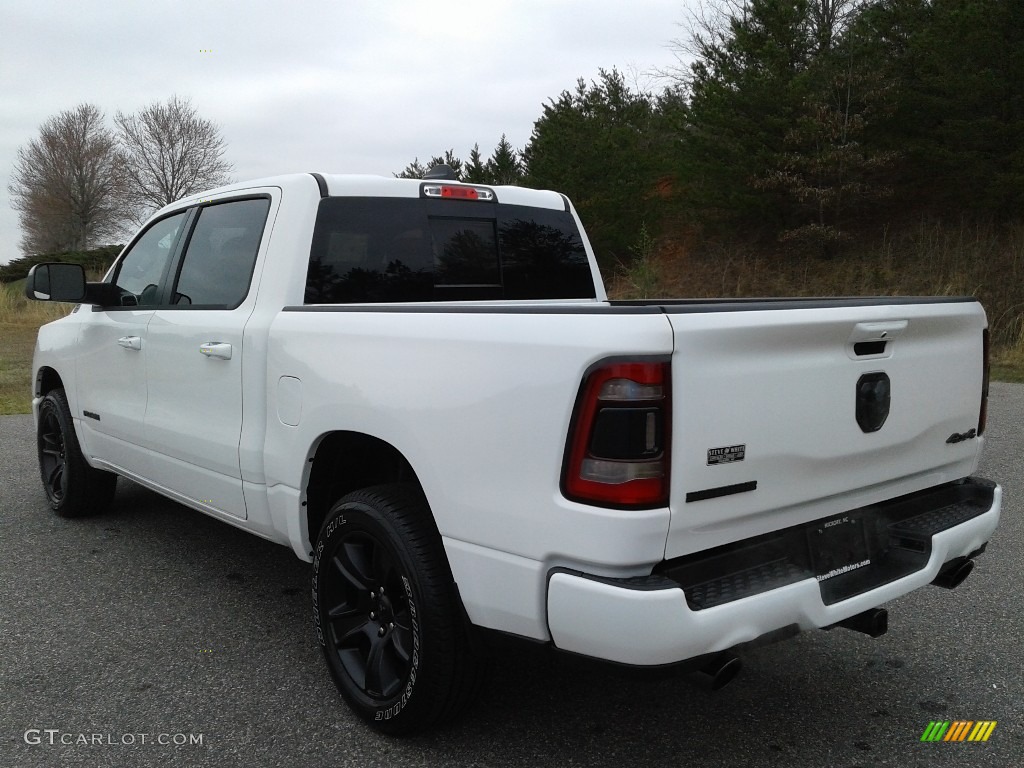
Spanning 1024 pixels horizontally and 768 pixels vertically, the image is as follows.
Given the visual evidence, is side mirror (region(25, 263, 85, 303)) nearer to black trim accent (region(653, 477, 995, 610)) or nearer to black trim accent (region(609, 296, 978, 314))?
black trim accent (region(609, 296, 978, 314))

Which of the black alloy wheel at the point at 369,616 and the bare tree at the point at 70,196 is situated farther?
the bare tree at the point at 70,196

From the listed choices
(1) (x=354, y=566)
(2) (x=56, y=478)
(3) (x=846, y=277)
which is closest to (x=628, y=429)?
(1) (x=354, y=566)

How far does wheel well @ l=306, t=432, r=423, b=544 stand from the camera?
3.20 m

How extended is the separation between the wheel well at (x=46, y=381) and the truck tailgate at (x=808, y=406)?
4598 mm

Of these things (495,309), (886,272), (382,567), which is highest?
(495,309)

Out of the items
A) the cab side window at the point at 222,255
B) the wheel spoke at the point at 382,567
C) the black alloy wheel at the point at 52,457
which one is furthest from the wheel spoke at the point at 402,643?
the black alloy wheel at the point at 52,457

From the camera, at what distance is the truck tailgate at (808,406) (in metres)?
2.23

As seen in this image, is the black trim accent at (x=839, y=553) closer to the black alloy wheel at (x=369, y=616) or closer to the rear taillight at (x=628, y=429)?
the rear taillight at (x=628, y=429)

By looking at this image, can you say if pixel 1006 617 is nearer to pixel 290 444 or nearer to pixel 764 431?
pixel 764 431

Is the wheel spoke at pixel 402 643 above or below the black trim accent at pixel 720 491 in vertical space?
below

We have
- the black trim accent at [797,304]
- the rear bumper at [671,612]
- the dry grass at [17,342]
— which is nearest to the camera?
the rear bumper at [671,612]

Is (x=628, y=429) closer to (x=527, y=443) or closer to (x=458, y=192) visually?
(x=527, y=443)

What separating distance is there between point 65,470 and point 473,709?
138 inches

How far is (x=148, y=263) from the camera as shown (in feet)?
Answer: 15.3
